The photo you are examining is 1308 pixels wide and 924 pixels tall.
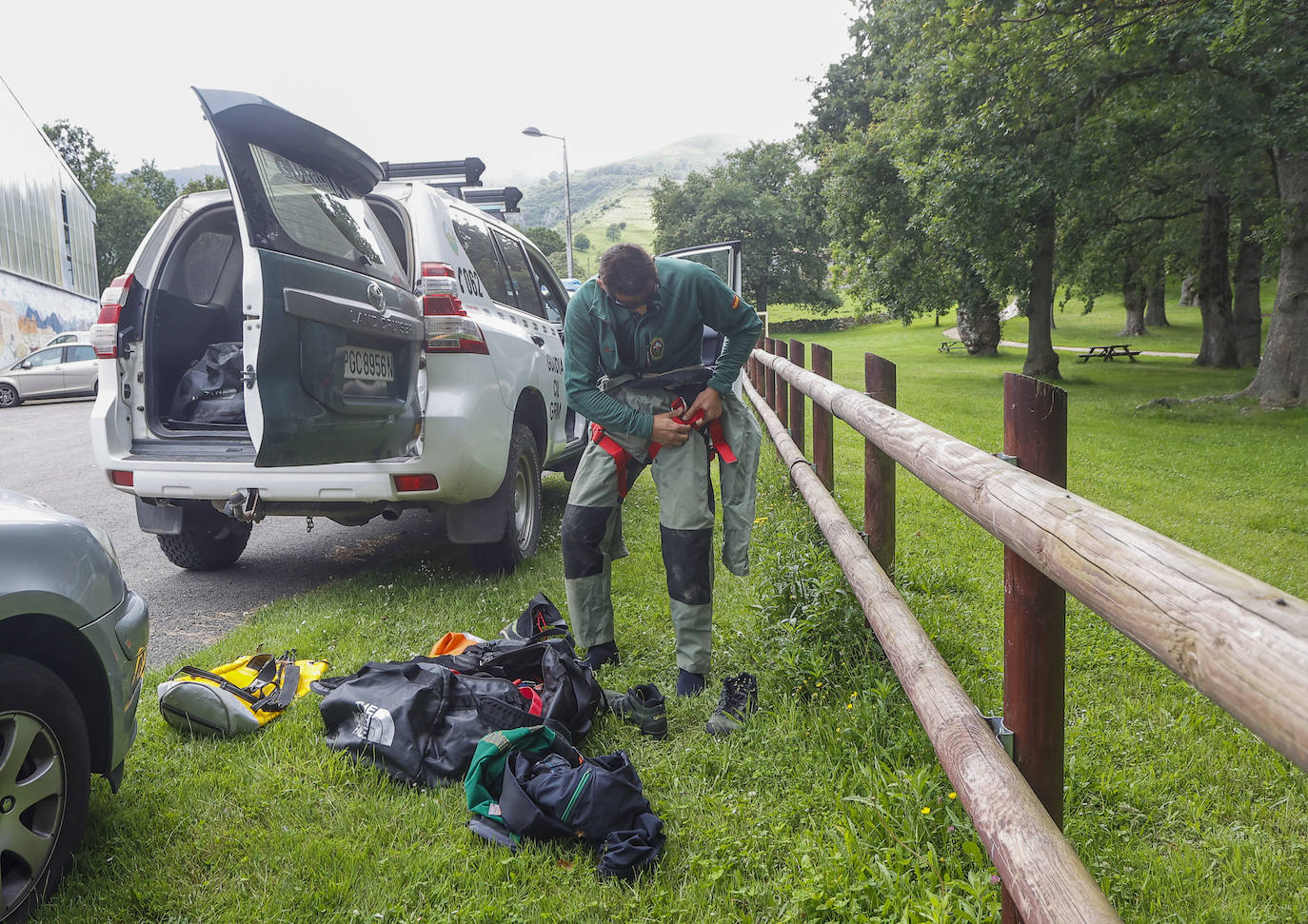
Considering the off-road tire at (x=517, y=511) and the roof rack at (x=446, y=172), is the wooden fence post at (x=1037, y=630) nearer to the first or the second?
the off-road tire at (x=517, y=511)

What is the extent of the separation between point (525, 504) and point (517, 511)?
0.32ft

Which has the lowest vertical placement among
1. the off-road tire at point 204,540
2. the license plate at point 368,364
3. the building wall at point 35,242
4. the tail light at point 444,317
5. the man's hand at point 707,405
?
the off-road tire at point 204,540

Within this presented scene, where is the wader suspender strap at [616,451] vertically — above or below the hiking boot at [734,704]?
above

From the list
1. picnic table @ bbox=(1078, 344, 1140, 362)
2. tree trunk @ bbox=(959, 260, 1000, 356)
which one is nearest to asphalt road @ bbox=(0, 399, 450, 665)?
picnic table @ bbox=(1078, 344, 1140, 362)

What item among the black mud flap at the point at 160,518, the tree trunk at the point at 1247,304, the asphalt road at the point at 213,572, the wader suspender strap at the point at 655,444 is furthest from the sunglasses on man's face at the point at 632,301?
the tree trunk at the point at 1247,304

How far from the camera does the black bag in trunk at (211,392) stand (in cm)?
486

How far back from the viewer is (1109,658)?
150 inches

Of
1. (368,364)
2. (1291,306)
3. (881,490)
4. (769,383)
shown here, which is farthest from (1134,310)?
(368,364)

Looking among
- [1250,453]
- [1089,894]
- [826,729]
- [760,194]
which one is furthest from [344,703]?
[760,194]

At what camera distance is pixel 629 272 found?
355 cm

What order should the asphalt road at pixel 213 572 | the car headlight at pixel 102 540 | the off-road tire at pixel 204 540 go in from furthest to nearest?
the off-road tire at pixel 204 540 < the asphalt road at pixel 213 572 < the car headlight at pixel 102 540

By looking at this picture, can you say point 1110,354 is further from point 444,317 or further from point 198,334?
point 198,334

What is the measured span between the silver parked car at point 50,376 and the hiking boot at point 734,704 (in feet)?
64.1

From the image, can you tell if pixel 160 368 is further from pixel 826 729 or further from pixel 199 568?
pixel 826 729
